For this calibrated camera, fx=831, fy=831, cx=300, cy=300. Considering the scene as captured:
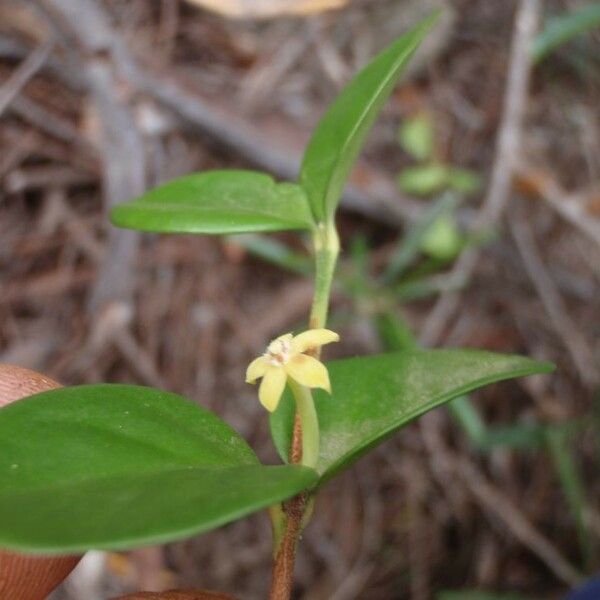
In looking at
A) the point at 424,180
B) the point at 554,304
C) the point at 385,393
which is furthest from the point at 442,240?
the point at 385,393

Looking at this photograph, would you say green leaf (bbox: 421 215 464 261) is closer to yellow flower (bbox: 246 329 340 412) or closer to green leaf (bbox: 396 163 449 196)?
green leaf (bbox: 396 163 449 196)

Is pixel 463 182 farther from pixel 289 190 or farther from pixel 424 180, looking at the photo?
pixel 289 190

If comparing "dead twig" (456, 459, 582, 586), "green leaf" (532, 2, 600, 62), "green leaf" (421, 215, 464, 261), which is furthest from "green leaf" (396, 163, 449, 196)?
"dead twig" (456, 459, 582, 586)

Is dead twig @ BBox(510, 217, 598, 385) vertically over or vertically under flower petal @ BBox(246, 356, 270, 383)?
under

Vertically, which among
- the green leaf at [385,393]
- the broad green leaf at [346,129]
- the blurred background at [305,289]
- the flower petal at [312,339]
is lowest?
the blurred background at [305,289]

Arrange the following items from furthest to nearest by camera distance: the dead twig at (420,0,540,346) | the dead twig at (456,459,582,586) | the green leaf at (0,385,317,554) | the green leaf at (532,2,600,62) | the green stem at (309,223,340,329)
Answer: the dead twig at (420,0,540,346)
the green leaf at (532,2,600,62)
the dead twig at (456,459,582,586)
the green stem at (309,223,340,329)
the green leaf at (0,385,317,554)

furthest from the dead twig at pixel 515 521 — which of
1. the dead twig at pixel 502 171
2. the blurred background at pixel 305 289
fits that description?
the dead twig at pixel 502 171

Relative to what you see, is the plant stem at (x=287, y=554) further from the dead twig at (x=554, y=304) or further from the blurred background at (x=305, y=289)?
the dead twig at (x=554, y=304)
